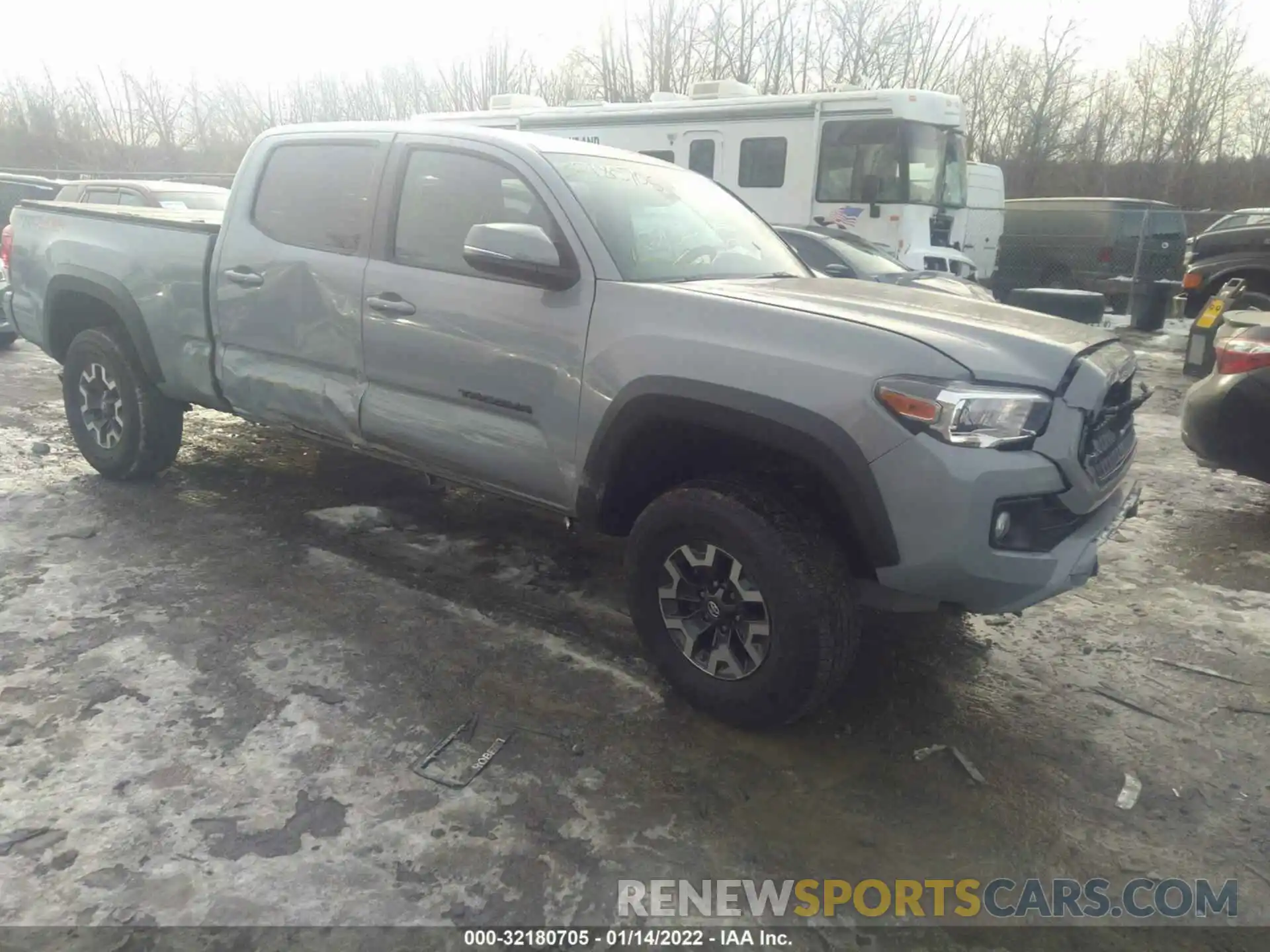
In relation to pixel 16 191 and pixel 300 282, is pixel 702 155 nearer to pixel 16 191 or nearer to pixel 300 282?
pixel 16 191

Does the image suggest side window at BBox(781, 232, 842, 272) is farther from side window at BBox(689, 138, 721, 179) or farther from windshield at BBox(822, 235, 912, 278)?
side window at BBox(689, 138, 721, 179)

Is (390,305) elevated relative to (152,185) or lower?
lower

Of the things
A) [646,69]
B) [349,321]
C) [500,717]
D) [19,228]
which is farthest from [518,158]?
[646,69]

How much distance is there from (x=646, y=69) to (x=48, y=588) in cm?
2757

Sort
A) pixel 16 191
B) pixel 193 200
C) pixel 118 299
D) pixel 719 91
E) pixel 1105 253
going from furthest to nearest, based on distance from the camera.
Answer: pixel 1105 253
pixel 719 91
pixel 16 191
pixel 193 200
pixel 118 299

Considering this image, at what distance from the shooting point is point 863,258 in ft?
29.2

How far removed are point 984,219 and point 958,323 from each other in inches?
590

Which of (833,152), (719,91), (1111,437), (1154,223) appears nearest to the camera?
(1111,437)

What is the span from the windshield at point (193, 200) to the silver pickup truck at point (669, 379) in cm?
577

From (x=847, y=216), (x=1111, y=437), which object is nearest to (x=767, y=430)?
(x=1111, y=437)

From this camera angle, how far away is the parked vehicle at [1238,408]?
4.66 meters

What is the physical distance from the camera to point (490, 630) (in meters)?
3.70

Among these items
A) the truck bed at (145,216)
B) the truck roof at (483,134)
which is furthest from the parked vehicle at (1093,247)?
the truck bed at (145,216)

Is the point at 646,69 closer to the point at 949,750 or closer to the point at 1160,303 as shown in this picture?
the point at 1160,303
